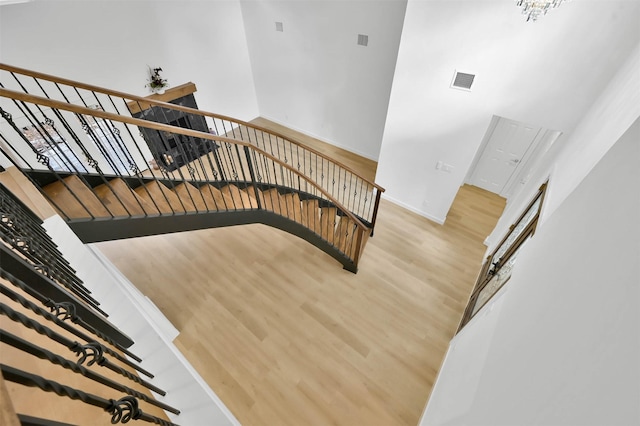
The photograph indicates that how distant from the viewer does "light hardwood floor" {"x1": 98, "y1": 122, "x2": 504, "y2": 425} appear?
8.55 ft

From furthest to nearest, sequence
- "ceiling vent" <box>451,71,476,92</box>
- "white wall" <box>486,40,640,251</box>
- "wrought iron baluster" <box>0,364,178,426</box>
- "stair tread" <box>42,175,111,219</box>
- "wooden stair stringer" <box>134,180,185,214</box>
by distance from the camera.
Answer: "ceiling vent" <box>451,71,476,92</box>
"wooden stair stringer" <box>134,180,185,214</box>
"stair tread" <box>42,175,111,219</box>
"white wall" <box>486,40,640,251</box>
"wrought iron baluster" <box>0,364,178,426</box>

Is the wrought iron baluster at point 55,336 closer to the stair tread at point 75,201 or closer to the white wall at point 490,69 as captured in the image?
the stair tread at point 75,201

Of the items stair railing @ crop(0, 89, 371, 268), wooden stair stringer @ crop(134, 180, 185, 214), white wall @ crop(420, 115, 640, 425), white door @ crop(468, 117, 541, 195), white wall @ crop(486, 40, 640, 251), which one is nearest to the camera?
white wall @ crop(420, 115, 640, 425)

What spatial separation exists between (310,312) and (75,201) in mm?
2737

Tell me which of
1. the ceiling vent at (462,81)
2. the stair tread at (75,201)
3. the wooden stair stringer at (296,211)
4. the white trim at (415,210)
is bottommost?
the white trim at (415,210)

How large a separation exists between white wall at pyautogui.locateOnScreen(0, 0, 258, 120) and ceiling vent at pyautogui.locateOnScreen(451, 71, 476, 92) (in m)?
5.74

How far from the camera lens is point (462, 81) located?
11.4 ft

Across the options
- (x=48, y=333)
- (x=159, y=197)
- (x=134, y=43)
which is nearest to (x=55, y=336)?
(x=48, y=333)

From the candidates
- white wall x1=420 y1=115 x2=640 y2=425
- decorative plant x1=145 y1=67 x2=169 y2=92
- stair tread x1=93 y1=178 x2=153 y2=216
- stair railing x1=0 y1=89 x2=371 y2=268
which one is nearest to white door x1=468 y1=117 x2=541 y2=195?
stair railing x1=0 y1=89 x2=371 y2=268

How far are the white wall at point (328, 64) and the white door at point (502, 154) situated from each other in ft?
7.47

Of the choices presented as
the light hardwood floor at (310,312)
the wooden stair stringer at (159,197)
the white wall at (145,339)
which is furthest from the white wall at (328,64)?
the white wall at (145,339)

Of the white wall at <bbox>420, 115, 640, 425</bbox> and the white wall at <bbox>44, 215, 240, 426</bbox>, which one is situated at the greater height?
the white wall at <bbox>420, 115, 640, 425</bbox>

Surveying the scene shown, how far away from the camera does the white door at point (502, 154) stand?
4.74 m

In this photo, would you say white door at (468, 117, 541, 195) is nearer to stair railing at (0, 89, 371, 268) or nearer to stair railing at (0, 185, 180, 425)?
stair railing at (0, 89, 371, 268)
